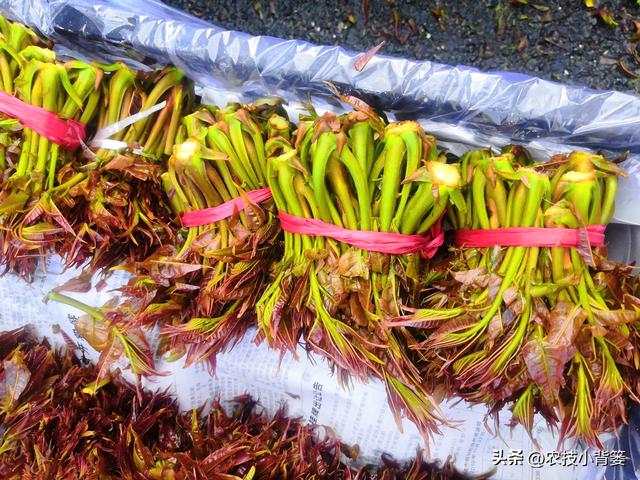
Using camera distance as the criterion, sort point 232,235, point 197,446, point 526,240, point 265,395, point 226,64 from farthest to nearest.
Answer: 1. point 265,395
2. point 197,446
3. point 226,64
4. point 232,235
5. point 526,240

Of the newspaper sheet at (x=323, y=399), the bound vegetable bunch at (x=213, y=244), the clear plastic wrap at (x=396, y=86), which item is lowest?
the newspaper sheet at (x=323, y=399)

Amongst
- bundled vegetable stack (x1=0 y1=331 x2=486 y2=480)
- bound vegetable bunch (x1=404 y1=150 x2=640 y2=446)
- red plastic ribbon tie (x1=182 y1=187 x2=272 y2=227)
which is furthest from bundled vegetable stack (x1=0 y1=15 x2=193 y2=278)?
bound vegetable bunch (x1=404 y1=150 x2=640 y2=446)

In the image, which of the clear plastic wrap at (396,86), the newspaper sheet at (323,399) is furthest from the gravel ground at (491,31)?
the newspaper sheet at (323,399)

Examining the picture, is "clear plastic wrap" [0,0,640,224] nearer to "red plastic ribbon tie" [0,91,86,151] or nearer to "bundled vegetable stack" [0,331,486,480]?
"red plastic ribbon tie" [0,91,86,151]

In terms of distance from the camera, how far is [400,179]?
102 centimetres

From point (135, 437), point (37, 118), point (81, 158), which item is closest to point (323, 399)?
point (135, 437)

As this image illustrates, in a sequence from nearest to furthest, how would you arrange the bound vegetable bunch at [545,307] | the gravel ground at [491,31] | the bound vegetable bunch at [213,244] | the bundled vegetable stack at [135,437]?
the bound vegetable bunch at [545,307] → the bound vegetable bunch at [213,244] → the bundled vegetable stack at [135,437] → the gravel ground at [491,31]

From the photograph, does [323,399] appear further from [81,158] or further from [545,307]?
[81,158]

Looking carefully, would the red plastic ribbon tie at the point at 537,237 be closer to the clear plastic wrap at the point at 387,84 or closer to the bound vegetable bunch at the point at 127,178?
the clear plastic wrap at the point at 387,84

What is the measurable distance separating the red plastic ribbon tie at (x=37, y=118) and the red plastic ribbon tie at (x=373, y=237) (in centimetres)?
53

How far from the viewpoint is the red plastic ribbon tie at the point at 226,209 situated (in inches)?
43.8

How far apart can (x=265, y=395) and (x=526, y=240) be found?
84 centimetres

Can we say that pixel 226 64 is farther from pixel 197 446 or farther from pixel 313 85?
pixel 197 446

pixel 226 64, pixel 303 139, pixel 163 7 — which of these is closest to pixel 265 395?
pixel 303 139
